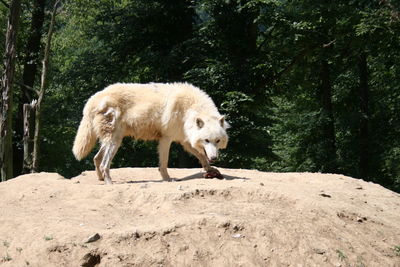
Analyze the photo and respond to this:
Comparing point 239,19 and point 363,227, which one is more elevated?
point 239,19

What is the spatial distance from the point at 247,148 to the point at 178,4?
20.1 ft

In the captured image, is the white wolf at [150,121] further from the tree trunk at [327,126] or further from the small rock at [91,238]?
the tree trunk at [327,126]

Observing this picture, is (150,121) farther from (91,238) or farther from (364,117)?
(364,117)

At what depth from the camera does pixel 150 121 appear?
28.4 feet

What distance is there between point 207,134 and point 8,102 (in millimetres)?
6686

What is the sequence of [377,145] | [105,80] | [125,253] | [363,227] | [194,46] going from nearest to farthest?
[125,253], [363,227], [194,46], [105,80], [377,145]

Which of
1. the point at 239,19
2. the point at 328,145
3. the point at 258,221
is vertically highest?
the point at 239,19

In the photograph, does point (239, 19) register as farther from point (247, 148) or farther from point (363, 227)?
point (363, 227)

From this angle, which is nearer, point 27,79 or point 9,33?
point 9,33

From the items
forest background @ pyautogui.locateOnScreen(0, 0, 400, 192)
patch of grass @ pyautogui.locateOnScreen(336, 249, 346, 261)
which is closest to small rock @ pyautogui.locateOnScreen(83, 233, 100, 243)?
patch of grass @ pyautogui.locateOnScreen(336, 249, 346, 261)

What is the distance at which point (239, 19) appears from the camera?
16.0 m

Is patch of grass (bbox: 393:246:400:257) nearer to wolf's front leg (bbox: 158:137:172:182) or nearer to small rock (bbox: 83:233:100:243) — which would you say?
small rock (bbox: 83:233:100:243)

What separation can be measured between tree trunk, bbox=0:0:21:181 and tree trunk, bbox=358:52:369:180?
13.2 metres

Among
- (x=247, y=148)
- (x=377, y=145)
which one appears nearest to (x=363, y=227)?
(x=247, y=148)
